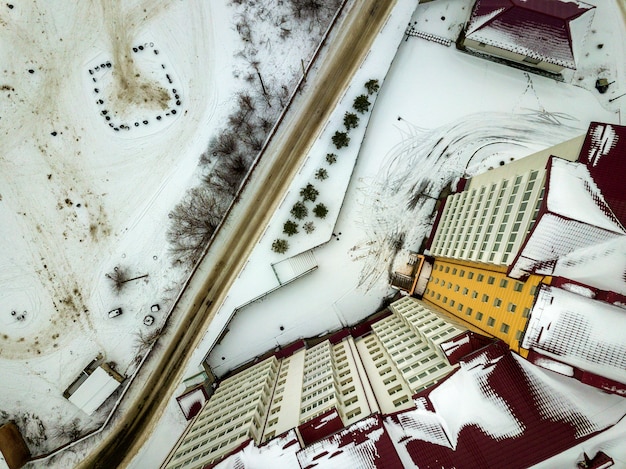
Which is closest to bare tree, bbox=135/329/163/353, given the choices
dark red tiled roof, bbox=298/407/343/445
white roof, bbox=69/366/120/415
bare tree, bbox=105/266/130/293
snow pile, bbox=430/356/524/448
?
white roof, bbox=69/366/120/415

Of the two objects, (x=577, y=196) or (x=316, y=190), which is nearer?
(x=577, y=196)

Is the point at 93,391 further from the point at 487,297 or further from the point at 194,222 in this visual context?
the point at 487,297

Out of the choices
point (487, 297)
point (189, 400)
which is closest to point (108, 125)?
point (189, 400)

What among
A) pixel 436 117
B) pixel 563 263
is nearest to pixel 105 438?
pixel 563 263

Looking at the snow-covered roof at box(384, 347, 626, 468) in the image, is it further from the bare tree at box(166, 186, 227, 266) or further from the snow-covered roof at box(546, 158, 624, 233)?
the bare tree at box(166, 186, 227, 266)

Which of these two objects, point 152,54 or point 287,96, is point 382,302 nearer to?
point 287,96

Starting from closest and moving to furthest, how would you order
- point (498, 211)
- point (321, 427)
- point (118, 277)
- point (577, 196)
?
point (577, 196) < point (321, 427) < point (498, 211) < point (118, 277)

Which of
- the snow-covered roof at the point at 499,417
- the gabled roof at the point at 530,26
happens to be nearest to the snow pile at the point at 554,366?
the snow-covered roof at the point at 499,417

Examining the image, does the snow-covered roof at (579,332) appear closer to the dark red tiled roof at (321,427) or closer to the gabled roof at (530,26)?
the dark red tiled roof at (321,427)
